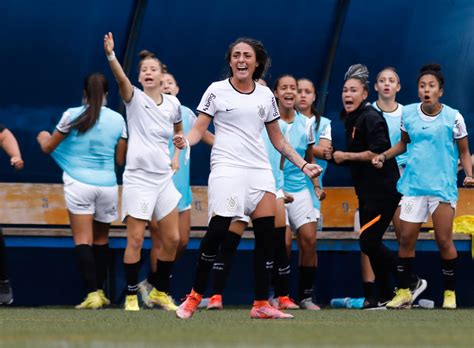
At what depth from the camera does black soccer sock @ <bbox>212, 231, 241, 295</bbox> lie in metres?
9.66

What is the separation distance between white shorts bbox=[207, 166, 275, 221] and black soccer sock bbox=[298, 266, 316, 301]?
299cm

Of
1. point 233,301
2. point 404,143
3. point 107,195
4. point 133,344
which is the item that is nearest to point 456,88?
point 404,143

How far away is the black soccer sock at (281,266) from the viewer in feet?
37.7

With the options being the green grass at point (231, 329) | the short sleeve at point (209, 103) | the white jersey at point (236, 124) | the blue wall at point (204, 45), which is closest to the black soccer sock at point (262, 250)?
the green grass at point (231, 329)

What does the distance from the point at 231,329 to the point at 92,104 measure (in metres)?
3.86

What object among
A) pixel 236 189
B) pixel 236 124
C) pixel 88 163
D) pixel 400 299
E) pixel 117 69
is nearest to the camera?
pixel 236 189

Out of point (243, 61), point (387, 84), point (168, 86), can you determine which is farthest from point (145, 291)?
point (243, 61)

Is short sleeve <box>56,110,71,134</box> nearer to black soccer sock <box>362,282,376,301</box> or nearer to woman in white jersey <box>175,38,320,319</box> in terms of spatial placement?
woman in white jersey <box>175,38,320,319</box>

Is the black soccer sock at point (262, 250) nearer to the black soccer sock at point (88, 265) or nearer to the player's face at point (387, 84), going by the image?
the black soccer sock at point (88, 265)

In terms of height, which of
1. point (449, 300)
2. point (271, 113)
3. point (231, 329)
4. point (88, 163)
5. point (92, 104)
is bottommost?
point (449, 300)

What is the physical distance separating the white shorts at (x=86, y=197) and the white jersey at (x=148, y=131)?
59 cm

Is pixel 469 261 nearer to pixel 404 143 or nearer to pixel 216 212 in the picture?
pixel 404 143

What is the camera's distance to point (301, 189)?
39.4ft

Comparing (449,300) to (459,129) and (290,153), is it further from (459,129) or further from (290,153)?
(290,153)
